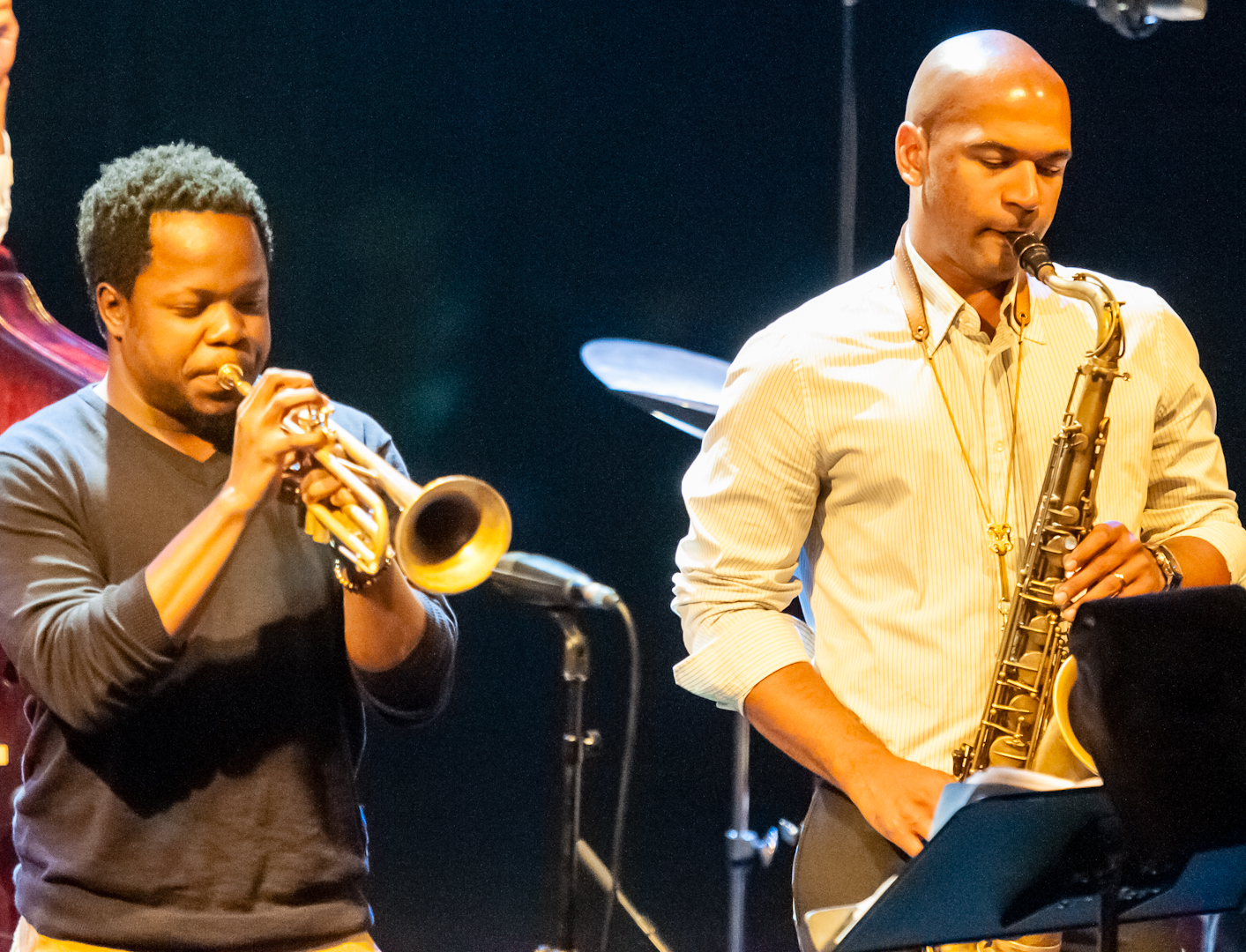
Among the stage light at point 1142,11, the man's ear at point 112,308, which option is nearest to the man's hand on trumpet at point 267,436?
the man's ear at point 112,308

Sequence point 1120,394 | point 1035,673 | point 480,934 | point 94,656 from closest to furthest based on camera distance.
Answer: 1. point 94,656
2. point 1035,673
3. point 1120,394
4. point 480,934

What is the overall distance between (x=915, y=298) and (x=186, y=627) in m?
1.23

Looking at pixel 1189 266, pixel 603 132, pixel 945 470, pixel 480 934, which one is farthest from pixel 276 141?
pixel 1189 266

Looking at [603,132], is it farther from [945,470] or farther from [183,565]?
[183,565]

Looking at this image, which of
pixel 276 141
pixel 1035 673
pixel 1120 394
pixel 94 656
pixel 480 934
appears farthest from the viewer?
pixel 480 934

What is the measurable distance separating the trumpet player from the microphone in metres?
0.35

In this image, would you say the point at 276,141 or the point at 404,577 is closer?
the point at 404,577

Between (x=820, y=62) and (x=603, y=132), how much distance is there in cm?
75

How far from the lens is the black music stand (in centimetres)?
142

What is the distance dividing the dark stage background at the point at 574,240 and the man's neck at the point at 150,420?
1.07 m

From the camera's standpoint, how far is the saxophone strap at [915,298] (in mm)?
2086

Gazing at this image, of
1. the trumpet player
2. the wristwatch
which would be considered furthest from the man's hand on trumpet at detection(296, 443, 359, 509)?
the wristwatch

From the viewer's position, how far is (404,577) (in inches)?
78.4

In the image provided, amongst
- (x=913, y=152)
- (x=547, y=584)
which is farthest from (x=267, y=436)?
(x=913, y=152)
